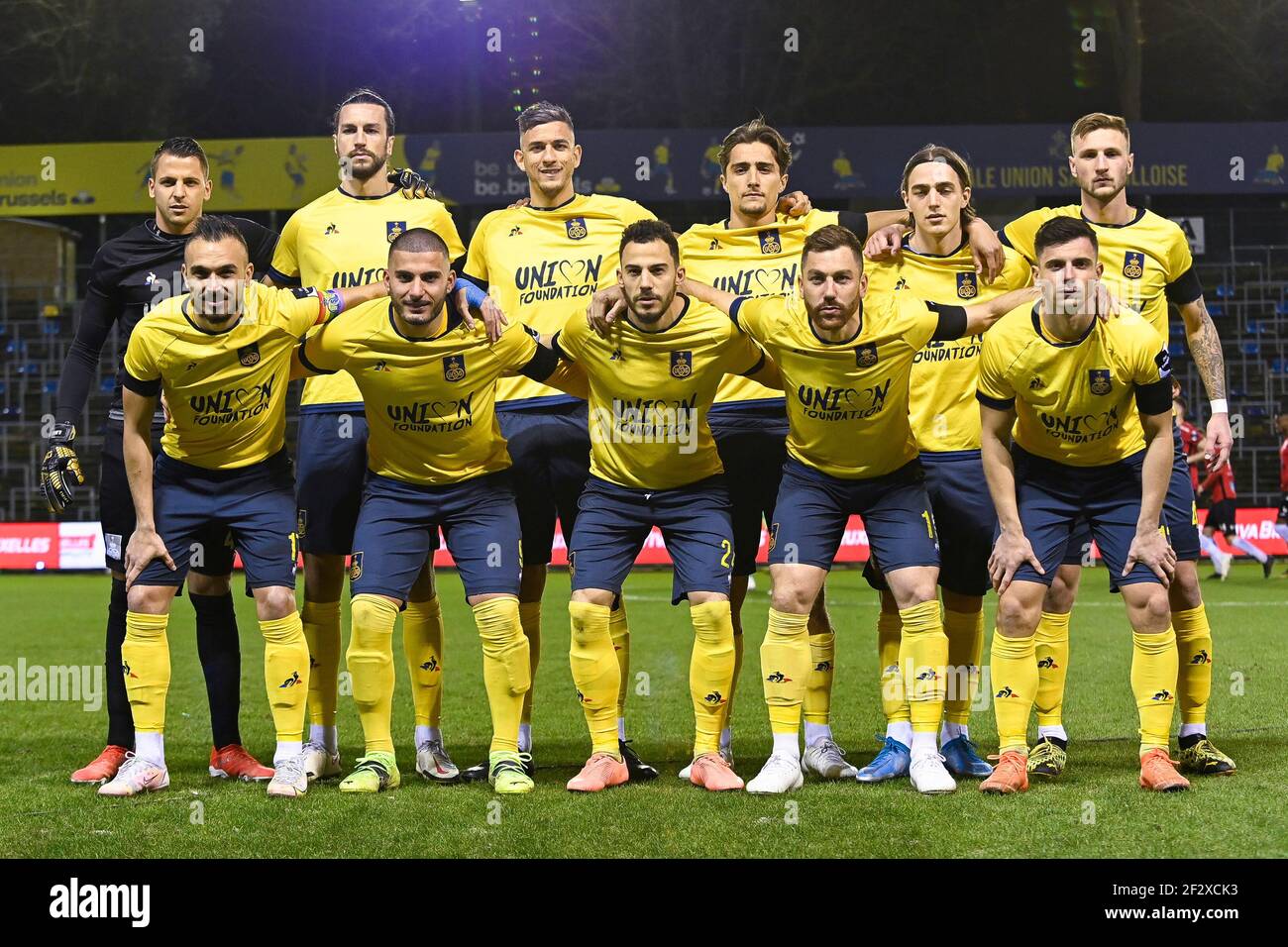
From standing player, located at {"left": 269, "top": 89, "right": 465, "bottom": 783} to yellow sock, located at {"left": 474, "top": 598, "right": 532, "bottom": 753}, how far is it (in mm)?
407

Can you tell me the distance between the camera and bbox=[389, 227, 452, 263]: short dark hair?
16.2 feet

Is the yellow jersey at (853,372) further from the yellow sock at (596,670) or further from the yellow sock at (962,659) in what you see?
the yellow sock at (596,670)

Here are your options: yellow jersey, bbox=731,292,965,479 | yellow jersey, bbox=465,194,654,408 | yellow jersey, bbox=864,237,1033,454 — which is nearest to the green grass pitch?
yellow jersey, bbox=731,292,965,479

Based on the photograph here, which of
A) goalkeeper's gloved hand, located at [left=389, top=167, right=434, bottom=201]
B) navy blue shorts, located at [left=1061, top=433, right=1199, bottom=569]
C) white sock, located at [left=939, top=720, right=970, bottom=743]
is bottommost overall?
white sock, located at [left=939, top=720, right=970, bottom=743]

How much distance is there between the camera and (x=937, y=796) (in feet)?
15.3

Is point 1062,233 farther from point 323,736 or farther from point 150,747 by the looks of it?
point 150,747

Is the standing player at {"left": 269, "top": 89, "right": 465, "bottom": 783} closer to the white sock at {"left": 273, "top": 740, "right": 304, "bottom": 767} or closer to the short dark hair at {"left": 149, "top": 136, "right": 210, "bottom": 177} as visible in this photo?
the white sock at {"left": 273, "top": 740, "right": 304, "bottom": 767}

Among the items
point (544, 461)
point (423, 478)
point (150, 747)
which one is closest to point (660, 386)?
point (544, 461)

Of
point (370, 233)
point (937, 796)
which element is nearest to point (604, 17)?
point (370, 233)

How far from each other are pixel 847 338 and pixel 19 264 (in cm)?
2017

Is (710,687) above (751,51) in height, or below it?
below

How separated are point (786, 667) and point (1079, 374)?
4.71 ft

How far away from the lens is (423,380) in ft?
16.5
